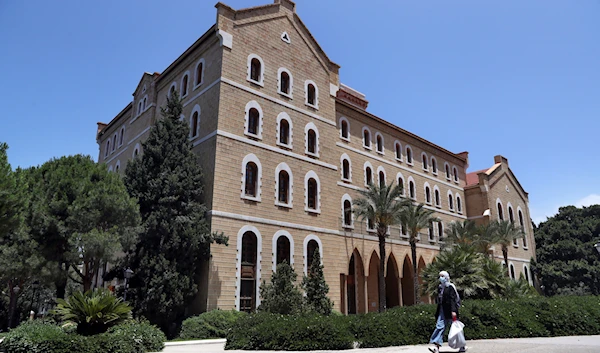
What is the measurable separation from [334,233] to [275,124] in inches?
268

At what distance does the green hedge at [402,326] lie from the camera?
34.2 ft

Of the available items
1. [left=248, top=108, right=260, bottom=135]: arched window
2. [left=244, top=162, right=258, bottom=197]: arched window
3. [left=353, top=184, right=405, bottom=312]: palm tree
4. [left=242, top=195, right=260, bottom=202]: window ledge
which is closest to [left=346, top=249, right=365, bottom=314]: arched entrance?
[left=353, top=184, right=405, bottom=312]: palm tree

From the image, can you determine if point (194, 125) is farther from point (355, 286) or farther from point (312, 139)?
point (355, 286)

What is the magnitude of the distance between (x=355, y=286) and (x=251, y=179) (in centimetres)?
1148

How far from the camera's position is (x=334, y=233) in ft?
78.8

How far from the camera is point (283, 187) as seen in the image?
22250 mm

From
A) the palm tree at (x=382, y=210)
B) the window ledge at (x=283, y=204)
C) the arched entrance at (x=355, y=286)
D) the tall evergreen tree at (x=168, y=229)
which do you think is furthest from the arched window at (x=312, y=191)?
the tall evergreen tree at (x=168, y=229)

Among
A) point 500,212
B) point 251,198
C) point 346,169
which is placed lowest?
point 251,198

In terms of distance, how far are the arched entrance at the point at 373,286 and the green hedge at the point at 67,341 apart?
2082 cm

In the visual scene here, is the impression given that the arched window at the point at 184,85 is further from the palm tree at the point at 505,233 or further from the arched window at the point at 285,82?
the palm tree at the point at 505,233

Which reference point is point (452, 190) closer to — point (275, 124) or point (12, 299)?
point (275, 124)

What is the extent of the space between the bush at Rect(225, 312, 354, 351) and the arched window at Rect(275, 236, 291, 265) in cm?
968

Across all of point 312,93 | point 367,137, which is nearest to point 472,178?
point 367,137

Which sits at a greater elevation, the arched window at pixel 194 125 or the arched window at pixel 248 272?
the arched window at pixel 194 125
